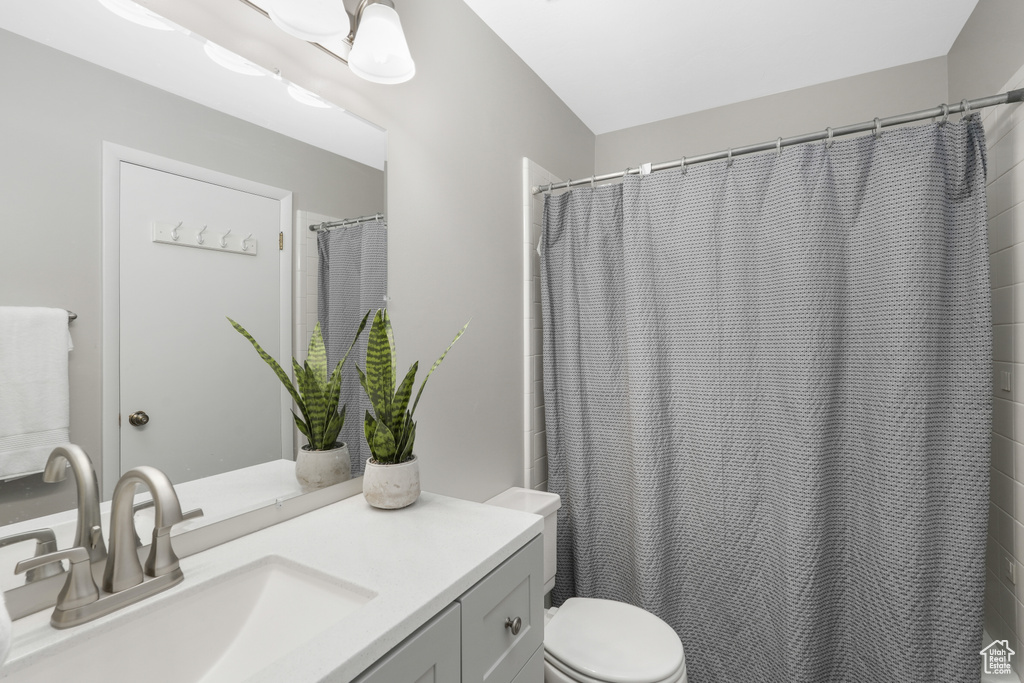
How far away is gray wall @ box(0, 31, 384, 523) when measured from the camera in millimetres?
707

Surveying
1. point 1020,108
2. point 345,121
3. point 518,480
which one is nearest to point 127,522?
point 345,121

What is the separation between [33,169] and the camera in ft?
2.38

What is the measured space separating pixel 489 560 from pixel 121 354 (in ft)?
2.43

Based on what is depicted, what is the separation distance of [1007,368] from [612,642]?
1.43 meters

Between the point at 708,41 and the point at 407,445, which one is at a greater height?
the point at 708,41

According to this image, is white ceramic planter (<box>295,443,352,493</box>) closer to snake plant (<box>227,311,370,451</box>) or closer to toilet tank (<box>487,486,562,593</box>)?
snake plant (<box>227,311,370,451</box>)

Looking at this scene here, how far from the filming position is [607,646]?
139 centimetres

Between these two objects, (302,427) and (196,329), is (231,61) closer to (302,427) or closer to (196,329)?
(196,329)

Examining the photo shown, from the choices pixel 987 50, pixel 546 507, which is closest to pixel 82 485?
pixel 546 507

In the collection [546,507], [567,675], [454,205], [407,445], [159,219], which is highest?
[454,205]

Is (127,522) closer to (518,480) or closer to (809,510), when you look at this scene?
(518,480)

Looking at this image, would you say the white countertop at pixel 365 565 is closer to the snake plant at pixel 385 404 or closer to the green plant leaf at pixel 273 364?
the snake plant at pixel 385 404

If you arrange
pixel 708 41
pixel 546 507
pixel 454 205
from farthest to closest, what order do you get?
1. pixel 708 41
2. pixel 546 507
3. pixel 454 205

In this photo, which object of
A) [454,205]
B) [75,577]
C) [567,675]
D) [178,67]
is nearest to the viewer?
[75,577]
